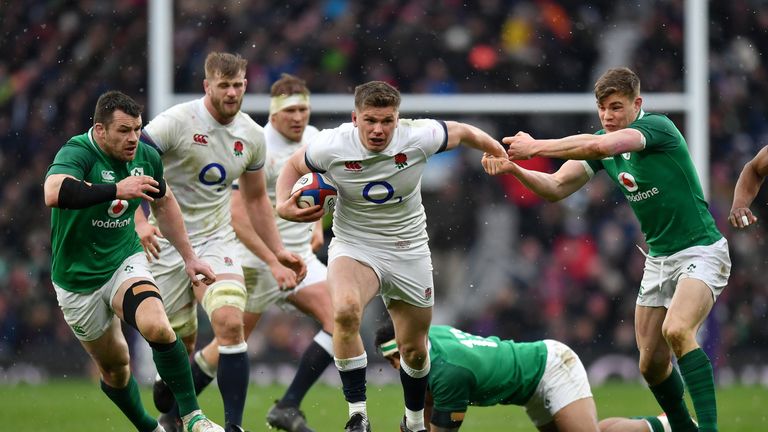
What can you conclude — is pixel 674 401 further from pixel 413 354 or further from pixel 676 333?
pixel 413 354

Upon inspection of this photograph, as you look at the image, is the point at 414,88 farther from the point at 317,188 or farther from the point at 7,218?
the point at 317,188

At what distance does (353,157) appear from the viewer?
816 cm

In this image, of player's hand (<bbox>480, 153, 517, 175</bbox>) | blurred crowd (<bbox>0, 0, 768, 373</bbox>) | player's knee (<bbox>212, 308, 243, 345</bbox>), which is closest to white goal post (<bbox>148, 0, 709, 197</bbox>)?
blurred crowd (<bbox>0, 0, 768, 373</bbox>)

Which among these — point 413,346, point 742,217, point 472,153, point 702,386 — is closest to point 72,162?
point 413,346

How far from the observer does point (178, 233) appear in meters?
8.52

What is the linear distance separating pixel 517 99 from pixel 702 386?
8574mm

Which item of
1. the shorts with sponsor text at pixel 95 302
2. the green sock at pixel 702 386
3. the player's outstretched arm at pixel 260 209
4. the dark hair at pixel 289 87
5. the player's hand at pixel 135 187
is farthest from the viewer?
the dark hair at pixel 289 87

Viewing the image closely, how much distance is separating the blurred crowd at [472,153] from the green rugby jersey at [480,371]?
7.77m

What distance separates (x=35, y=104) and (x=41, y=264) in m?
2.36

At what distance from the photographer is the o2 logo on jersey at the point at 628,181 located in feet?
27.2

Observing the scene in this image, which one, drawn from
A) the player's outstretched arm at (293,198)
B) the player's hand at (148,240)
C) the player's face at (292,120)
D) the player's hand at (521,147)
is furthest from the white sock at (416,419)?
the player's face at (292,120)

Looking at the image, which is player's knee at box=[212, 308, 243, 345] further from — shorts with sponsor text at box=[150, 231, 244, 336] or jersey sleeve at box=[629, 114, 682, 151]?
jersey sleeve at box=[629, 114, 682, 151]

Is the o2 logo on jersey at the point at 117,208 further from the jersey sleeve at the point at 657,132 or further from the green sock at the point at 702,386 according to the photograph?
the green sock at the point at 702,386

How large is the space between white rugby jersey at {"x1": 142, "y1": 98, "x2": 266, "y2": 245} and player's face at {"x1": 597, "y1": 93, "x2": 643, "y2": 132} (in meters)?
2.66
